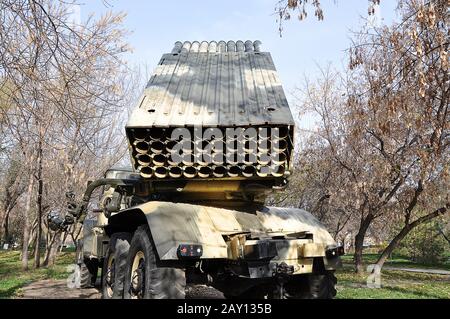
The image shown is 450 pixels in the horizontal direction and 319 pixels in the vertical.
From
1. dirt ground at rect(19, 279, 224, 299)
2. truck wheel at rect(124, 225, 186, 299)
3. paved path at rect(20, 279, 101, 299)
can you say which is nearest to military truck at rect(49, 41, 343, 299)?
truck wheel at rect(124, 225, 186, 299)

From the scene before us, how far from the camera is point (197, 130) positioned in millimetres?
5895

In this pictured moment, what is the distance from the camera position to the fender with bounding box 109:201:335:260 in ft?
17.3

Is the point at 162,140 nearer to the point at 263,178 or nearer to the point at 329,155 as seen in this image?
the point at 263,178

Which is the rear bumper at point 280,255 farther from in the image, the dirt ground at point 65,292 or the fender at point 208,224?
the dirt ground at point 65,292

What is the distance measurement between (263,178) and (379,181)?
11.1 metres

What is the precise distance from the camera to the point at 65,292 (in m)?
10.4

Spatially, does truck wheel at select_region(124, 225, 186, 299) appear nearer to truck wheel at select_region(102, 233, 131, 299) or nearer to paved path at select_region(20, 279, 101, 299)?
truck wheel at select_region(102, 233, 131, 299)

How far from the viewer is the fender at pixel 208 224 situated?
208 inches

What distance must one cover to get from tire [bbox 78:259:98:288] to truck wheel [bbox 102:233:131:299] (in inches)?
117

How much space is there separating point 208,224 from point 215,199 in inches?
34.9

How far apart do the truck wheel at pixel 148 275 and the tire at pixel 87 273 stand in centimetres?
463

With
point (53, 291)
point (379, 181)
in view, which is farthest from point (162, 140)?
point (379, 181)

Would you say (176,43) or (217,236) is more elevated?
(176,43)

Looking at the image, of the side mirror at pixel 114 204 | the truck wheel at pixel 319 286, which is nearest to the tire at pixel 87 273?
the side mirror at pixel 114 204
